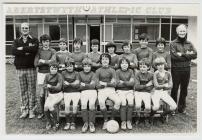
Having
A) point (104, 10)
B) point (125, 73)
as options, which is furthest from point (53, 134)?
point (104, 10)

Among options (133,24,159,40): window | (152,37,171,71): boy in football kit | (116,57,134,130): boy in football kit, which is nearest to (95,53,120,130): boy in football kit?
(116,57,134,130): boy in football kit

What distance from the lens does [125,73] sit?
5438 mm

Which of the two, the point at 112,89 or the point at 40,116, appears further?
the point at 40,116

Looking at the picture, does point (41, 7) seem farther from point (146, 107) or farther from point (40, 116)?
point (146, 107)

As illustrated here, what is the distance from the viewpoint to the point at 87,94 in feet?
17.4

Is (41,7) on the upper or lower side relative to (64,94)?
upper

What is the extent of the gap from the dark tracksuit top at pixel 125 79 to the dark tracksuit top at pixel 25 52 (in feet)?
5.54

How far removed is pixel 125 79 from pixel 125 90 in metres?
0.21

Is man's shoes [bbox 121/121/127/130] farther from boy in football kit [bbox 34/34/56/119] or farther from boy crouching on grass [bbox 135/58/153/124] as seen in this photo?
boy in football kit [bbox 34/34/56/119]

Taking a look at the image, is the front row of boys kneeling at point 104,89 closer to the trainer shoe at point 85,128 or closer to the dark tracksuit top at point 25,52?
the trainer shoe at point 85,128

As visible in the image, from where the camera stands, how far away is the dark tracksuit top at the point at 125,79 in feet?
17.6

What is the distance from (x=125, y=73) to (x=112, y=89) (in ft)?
1.29

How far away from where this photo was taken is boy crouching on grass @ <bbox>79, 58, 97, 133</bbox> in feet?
16.8
